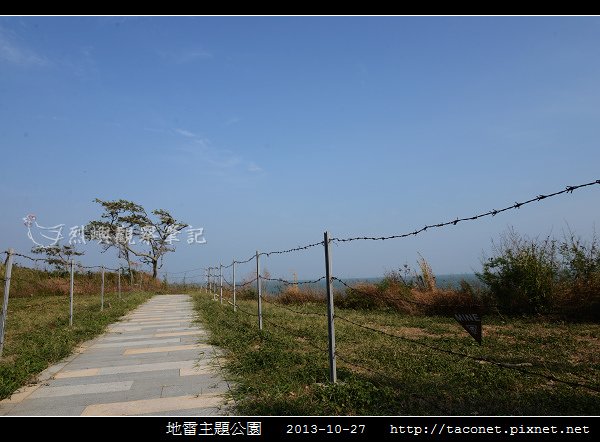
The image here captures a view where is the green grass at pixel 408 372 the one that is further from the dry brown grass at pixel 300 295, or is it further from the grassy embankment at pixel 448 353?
the dry brown grass at pixel 300 295

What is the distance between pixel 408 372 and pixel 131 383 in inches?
113

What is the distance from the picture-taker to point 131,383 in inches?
161

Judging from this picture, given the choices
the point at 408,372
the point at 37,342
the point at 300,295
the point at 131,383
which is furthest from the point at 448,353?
the point at 300,295

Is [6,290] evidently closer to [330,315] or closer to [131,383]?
[131,383]

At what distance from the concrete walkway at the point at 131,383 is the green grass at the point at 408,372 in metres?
0.31

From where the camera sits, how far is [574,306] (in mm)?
8891

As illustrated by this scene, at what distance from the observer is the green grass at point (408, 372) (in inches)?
128

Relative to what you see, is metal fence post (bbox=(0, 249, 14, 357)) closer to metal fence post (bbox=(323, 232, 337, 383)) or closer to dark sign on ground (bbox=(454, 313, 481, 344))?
metal fence post (bbox=(323, 232, 337, 383))

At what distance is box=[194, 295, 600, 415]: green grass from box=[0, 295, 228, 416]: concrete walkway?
1.01ft
